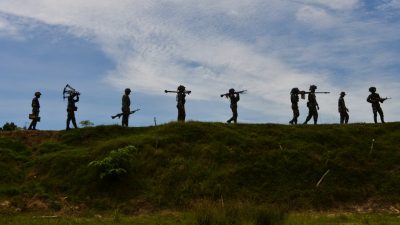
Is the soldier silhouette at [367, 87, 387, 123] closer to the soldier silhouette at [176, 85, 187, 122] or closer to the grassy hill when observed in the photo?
the grassy hill

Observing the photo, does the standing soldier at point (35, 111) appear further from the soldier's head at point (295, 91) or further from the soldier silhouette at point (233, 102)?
the soldier's head at point (295, 91)

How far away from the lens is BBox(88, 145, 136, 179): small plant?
2284cm

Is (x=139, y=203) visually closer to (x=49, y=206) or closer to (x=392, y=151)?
(x=49, y=206)

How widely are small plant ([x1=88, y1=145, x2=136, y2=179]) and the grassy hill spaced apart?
47 mm

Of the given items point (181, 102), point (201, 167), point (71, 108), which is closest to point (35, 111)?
point (71, 108)

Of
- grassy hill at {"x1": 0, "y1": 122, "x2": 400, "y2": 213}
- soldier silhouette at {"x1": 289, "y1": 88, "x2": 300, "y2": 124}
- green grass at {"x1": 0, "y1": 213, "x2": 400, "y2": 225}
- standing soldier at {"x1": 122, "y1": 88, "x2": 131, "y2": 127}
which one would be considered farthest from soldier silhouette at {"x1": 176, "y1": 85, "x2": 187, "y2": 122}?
green grass at {"x1": 0, "y1": 213, "x2": 400, "y2": 225}

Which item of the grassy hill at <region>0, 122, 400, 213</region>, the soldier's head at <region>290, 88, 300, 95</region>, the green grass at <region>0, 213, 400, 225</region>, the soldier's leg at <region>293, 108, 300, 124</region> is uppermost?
the soldier's head at <region>290, 88, 300, 95</region>

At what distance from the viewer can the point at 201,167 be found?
2386 cm

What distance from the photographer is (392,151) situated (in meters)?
25.2

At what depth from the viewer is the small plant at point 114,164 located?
74.9ft

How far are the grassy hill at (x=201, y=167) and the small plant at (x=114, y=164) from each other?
0.05 meters

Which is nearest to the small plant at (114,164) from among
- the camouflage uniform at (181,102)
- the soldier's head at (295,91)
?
the camouflage uniform at (181,102)

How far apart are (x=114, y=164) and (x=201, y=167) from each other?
3976 mm

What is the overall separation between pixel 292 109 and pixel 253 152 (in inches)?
274
